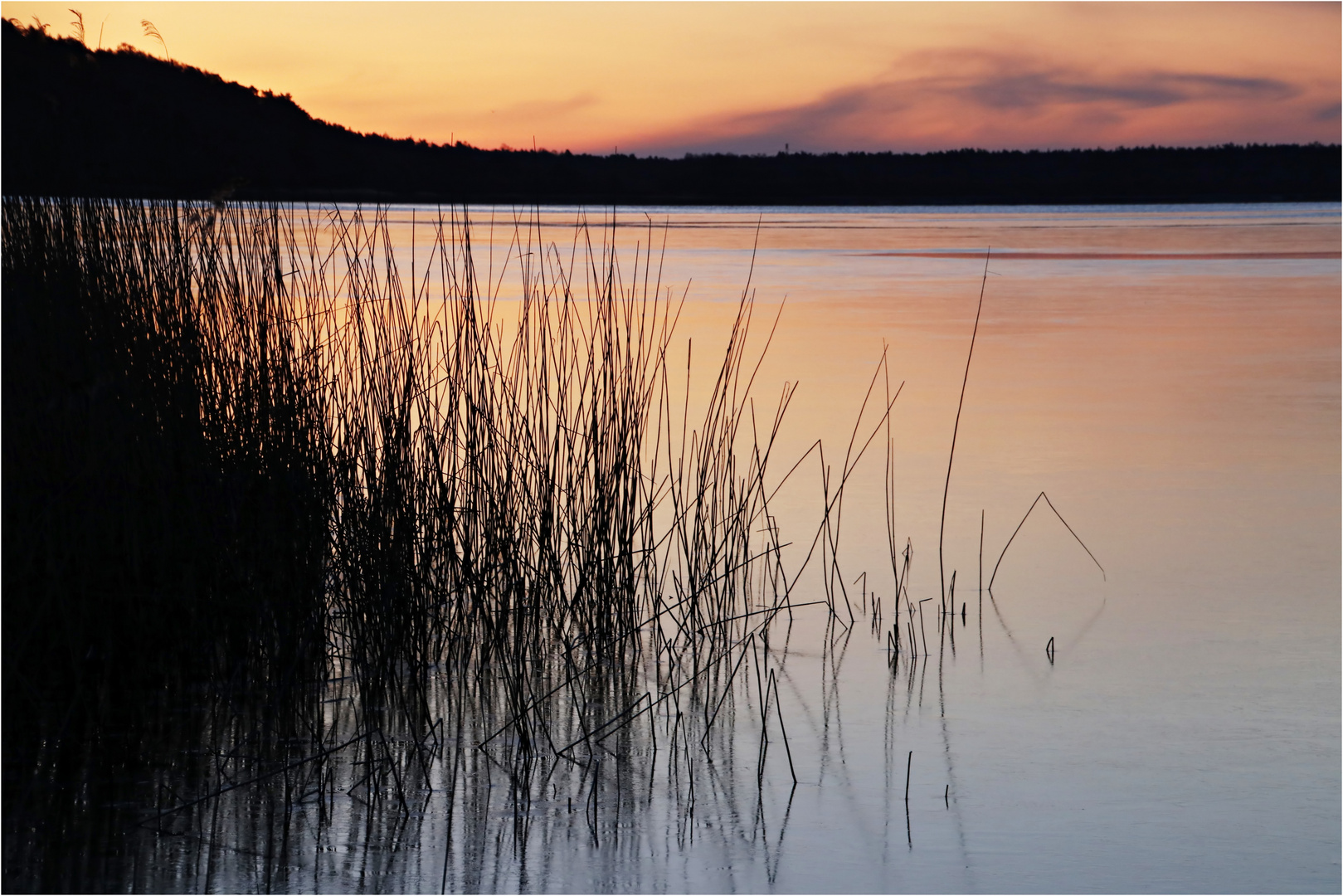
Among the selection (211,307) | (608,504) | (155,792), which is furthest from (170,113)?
(155,792)

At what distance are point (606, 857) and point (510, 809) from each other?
0.25 m

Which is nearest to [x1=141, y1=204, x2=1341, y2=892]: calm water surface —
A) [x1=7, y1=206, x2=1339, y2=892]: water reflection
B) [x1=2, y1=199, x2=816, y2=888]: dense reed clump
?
[x1=7, y1=206, x2=1339, y2=892]: water reflection

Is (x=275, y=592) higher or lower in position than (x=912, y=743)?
higher

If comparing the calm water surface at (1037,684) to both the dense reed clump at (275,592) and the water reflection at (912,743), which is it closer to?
the water reflection at (912,743)

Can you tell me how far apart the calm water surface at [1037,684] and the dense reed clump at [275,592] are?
0.18 meters

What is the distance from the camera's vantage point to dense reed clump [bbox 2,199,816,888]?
2.58 m

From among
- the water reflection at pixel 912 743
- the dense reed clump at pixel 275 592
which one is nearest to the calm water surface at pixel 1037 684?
the water reflection at pixel 912 743

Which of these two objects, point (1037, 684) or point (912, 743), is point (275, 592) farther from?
point (1037, 684)

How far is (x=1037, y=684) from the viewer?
3.16 metres

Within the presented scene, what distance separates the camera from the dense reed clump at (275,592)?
2578 millimetres

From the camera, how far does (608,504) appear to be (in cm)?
335

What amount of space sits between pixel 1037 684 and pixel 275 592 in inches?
71.3

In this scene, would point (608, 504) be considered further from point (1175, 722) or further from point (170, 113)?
point (170, 113)

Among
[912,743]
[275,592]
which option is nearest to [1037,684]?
[912,743]
